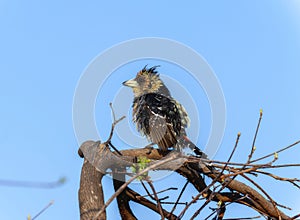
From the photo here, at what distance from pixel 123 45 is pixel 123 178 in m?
0.87

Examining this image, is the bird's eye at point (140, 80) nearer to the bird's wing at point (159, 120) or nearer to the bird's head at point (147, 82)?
the bird's head at point (147, 82)

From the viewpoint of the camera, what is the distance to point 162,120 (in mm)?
3670

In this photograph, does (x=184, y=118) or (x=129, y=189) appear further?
(x=184, y=118)

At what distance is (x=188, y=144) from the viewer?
355 centimetres

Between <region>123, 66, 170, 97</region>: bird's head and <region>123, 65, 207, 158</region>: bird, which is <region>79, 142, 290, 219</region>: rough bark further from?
<region>123, 66, 170, 97</region>: bird's head

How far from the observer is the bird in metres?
3.61

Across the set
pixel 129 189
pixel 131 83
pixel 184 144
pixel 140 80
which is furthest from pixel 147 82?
pixel 129 189

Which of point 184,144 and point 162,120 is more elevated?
point 162,120

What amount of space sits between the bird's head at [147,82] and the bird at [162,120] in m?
0.12

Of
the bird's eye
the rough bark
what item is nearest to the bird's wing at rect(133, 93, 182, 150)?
the rough bark

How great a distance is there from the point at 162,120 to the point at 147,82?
66 cm

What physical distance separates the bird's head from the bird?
118 mm

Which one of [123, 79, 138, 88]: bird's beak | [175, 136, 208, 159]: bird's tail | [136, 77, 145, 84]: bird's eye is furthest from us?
[136, 77, 145, 84]: bird's eye

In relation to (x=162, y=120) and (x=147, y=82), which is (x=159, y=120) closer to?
(x=162, y=120)
